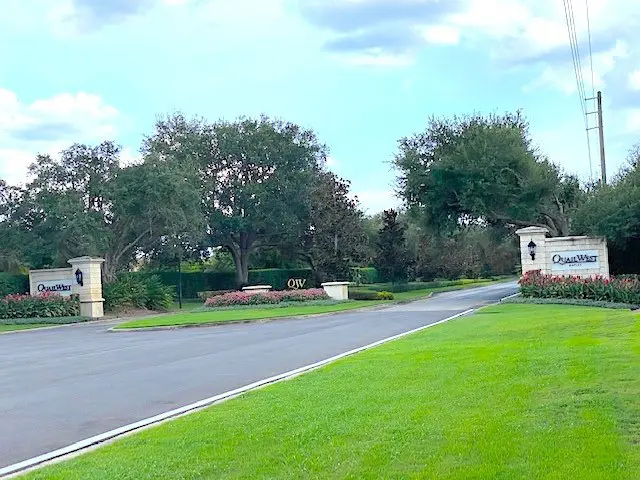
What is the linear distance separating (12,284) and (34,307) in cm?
394

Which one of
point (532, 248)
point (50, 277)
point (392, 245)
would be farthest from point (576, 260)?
point (50, 277)

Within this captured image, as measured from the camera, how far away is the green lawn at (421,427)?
21.5 feet

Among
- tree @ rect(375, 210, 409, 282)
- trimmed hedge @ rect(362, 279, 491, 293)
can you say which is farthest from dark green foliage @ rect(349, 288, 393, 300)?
tree @ rect(375, 210, 409, 282)

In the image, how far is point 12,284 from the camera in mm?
42656

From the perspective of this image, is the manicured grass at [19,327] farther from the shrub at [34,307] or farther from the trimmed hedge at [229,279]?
the trimmed hedge at [229,279]

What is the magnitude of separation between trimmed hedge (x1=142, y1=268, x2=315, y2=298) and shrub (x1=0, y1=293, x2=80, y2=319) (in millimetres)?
18274

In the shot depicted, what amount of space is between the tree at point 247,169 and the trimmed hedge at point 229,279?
3.18 metres

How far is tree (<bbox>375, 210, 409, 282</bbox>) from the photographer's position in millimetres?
54688

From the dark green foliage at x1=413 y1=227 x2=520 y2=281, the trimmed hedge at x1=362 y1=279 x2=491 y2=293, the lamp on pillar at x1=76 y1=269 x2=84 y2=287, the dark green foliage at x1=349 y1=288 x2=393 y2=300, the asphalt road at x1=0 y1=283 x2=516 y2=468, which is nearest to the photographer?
the asphalt road at x1=0 y1=283 x2=516 y2=468

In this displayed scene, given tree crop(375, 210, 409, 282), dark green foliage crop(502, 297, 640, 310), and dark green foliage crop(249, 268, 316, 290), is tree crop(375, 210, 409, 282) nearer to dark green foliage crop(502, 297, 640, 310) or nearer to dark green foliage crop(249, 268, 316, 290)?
dark green foliage crop(249, 268, 316, 290)

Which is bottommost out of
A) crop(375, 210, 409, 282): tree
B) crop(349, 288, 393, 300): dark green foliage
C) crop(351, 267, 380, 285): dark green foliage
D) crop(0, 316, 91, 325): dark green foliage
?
crop(0, 316, 91, 325): dark green foliage

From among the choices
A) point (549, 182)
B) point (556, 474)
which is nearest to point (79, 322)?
point (549, 182)

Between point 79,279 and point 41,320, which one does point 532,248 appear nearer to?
point 79,279

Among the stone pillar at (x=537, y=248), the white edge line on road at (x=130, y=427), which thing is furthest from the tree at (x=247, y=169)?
the white edge line on road at (x=130, y=427)
